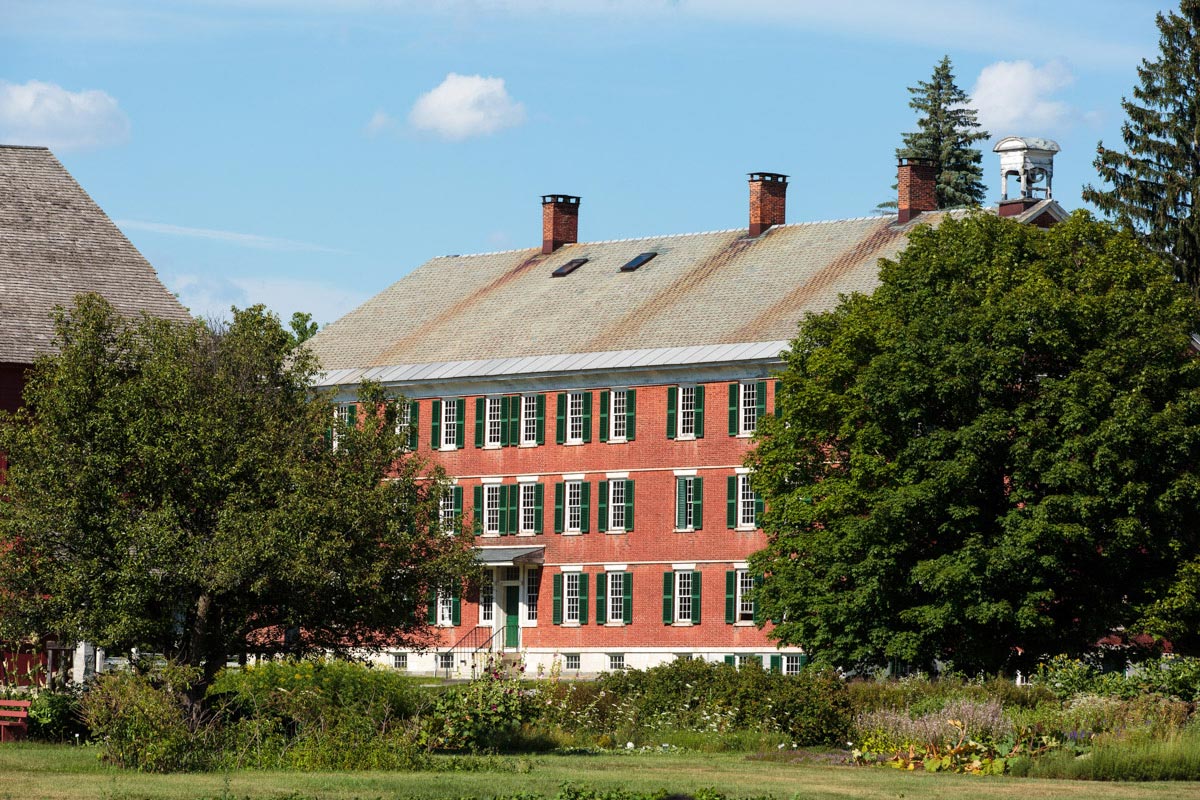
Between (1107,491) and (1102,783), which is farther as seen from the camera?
(1107,491)

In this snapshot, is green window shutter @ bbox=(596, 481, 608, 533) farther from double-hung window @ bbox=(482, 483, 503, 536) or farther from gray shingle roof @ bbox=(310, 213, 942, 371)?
gray shingle roof @ bbox=(310, 213, 942, 371)

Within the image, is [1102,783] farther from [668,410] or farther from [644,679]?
[668,410]

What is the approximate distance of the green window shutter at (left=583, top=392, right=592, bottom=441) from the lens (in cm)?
6038

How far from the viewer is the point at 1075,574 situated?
41875 mm

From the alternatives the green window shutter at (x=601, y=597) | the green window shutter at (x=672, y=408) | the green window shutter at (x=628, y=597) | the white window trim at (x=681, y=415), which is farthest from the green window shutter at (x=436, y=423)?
the white window trim at (x=681, y=415)

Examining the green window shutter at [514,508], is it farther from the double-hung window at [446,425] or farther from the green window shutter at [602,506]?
the green window shutter at [602,506]

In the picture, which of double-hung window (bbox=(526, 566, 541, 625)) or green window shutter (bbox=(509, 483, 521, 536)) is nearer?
double-hung window (bbox=(526, 566, 541, 625))

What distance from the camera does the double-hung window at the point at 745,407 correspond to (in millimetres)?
56781

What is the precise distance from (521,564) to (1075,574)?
2291 centimetres

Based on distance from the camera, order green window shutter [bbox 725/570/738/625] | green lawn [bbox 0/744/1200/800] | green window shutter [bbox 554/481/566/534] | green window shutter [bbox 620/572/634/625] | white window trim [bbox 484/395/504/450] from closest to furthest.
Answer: green lawn [bbox 0/744/1200/800], green window shutter [bbox 725/570/738/625], green window shutter [bbox 620/572/634/625], green window shutter [bbox 554/481/566/534], white window trim [bbox 484/395/504/450]

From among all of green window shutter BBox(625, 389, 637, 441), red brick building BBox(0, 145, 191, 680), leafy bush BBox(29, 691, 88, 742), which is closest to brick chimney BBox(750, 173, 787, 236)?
green window shutter BBox(625, 389, 637, 441)

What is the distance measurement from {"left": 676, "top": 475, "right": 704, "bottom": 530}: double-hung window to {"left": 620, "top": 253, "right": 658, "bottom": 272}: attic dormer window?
986cm

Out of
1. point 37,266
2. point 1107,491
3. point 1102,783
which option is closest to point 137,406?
point 37,266

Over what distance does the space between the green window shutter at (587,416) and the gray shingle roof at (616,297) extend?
1365mm
